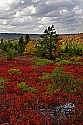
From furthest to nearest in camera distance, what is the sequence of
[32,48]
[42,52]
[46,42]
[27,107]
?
[32,48] → [42,52] → [46,42] → [27,107]

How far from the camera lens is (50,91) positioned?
15484mm

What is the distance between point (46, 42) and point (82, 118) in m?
49.4

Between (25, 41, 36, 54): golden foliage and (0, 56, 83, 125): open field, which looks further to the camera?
(25, 41, 36, 54): golden foliage

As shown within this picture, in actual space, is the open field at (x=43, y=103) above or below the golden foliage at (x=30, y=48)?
above

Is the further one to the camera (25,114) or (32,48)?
(32,48)

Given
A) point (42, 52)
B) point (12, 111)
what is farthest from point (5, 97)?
point (42, 52)

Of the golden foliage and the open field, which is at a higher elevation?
the open field

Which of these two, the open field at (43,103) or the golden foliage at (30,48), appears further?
the golden foliage at (30,48)

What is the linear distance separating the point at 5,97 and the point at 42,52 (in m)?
52.0

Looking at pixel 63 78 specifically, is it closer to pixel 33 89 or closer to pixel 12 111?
pixel 33 89

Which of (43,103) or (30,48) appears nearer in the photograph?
(43,103)

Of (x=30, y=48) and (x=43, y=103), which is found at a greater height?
(x=43, y=103)

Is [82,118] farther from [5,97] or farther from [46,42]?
[46,42]

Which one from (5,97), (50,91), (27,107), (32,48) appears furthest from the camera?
(32,48)
